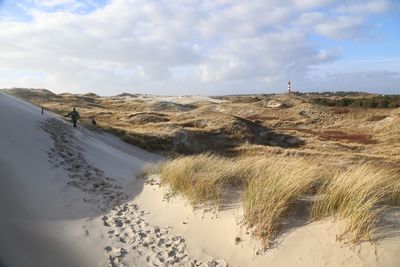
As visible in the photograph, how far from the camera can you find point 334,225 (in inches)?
233

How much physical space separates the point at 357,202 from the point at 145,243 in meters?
3.23

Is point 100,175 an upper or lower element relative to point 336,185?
lower

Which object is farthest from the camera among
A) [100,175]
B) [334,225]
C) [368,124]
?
[368,124]

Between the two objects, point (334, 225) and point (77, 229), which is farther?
point (77, 229)

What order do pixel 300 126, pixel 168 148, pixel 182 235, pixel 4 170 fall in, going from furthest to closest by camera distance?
pixel 300 126
pixel 168 148
pixel 4 170
pixel 182 235

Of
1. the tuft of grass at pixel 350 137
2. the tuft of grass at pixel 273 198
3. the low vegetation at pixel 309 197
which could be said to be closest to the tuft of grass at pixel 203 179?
the low vegetation at pixel 309 197

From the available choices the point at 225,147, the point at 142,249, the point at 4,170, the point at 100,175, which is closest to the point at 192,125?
the point at 225,147

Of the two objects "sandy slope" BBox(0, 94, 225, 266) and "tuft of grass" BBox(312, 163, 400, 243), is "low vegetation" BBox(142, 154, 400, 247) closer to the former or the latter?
"tuft of grass" BBox(312, 163, 400, 243)

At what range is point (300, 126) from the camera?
50.4 meters

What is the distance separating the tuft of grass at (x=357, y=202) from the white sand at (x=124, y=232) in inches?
8.0

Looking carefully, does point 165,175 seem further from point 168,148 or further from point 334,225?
point 168,148

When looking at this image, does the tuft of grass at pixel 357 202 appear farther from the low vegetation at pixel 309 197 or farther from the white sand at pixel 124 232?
the white sand at pixel 124 232

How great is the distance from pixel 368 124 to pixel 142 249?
44.3 meters

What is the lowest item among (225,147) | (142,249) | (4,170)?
(225,147)
